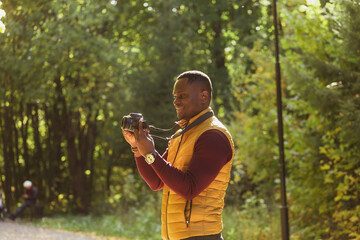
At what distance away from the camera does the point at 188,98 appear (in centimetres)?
301

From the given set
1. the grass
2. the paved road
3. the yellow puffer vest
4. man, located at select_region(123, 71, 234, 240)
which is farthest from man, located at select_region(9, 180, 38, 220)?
the yellow puffer vest

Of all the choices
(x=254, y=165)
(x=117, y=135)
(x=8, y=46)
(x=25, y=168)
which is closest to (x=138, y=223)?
(x=254, y=165)

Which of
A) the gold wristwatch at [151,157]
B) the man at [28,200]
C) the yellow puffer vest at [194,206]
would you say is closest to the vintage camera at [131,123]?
the gold wristwatch at [151,157]

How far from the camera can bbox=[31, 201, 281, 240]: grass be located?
12.0m

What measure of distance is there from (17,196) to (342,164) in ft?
60.7

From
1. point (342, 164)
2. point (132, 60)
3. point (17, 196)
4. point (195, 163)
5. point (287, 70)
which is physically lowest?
point (17, 196)

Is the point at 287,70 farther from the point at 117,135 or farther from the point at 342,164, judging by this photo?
the point at 117,135

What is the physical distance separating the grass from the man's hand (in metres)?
9.20

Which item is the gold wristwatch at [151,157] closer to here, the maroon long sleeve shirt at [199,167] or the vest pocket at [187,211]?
the maroon long sleeve shirt at [199,167]

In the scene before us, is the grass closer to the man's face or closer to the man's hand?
the man's face

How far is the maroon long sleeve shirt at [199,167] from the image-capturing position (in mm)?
2752

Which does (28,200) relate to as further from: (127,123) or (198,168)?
(198,168)

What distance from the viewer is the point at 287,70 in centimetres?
974

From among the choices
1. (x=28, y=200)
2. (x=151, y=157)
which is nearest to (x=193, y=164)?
(x=151, y=157)
